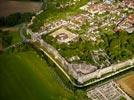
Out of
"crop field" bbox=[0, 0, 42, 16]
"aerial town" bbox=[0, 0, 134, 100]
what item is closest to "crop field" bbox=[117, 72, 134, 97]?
"aerial town" bbox=[0, 0, 134, 100]

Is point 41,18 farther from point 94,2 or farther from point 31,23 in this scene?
point 94,2

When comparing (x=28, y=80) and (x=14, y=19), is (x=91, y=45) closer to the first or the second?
(x=28, y=80)

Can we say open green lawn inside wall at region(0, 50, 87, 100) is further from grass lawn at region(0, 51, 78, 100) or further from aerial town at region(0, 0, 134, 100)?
aerial town at region(0, 0, 134, 100)

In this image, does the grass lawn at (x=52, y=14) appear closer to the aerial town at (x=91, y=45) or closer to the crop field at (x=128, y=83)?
the aerial town at (x=91, y=45)

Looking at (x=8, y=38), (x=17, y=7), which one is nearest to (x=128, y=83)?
(x=8, y=38)

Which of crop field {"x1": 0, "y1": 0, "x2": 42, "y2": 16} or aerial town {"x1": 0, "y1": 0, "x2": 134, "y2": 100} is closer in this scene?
aerial town {"x1": 0, "y1": 0, "x2": 134, "y2": 100}

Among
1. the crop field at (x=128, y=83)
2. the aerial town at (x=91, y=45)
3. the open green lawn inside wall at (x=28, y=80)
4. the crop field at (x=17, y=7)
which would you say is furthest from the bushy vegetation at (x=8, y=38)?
the crop field at (x=128, y=83)
